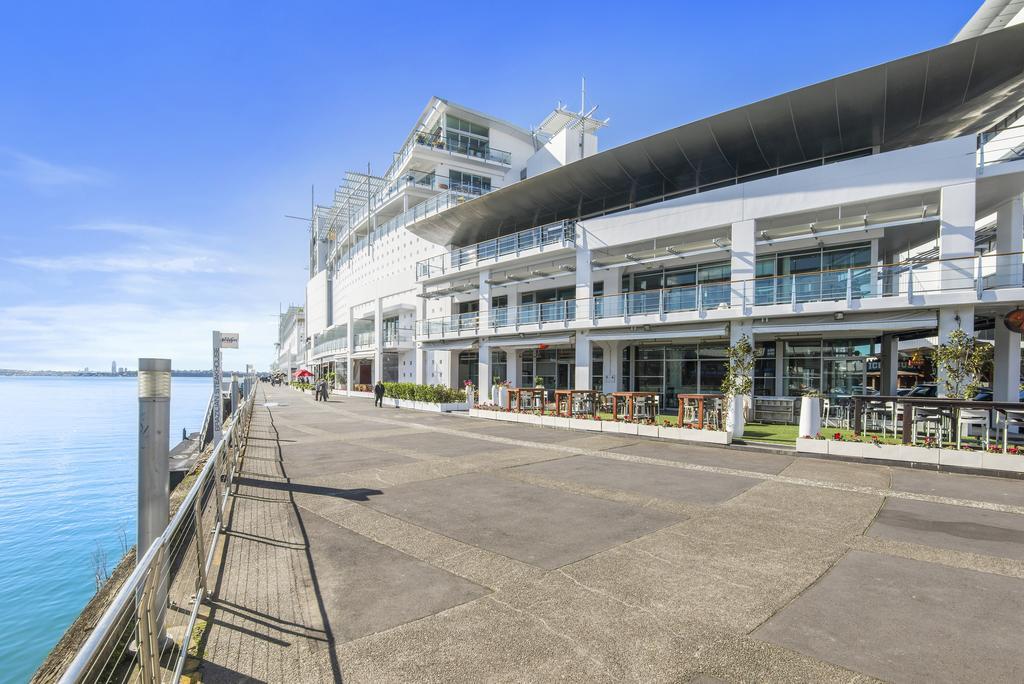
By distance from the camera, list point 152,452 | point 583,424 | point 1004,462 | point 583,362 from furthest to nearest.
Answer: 1. point 583,362
2. point 583,424
3. point 1004,462
4. point 152,452

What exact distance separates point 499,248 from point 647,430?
1521cm

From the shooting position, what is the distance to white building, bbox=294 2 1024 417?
14.6 m

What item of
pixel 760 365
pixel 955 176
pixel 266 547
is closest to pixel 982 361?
pixel 955 176

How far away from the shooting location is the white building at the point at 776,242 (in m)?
14.6

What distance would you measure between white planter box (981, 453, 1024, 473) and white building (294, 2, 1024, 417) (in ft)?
19.7

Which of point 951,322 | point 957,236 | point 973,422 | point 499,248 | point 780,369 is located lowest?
point 973,422

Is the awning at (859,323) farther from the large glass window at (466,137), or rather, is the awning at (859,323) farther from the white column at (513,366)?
the large glass window at (466,137)

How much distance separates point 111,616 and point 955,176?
66.6 feet

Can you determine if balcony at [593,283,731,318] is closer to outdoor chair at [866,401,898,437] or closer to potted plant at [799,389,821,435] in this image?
outdoor chair at [866,401,898,437]

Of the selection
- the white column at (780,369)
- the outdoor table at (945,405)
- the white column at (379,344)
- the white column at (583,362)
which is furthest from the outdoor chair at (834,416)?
the white column at (379,344)

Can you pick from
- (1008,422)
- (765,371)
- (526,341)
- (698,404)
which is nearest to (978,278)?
(1008,422)

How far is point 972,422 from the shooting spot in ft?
38.3

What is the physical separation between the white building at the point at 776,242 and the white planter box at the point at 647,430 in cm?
554

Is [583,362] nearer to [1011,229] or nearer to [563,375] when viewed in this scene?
[563,375]
